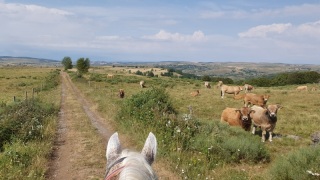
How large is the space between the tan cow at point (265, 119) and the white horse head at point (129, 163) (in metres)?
13.1

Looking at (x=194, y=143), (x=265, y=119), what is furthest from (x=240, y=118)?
(x=194, y=143)

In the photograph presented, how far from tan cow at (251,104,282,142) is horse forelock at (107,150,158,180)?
13356 millimetres

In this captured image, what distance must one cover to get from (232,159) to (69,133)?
23.8 feet

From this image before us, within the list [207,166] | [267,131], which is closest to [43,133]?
[207,166]

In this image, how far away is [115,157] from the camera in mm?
2707

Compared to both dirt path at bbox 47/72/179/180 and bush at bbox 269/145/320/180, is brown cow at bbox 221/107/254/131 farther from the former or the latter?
bush at bbox 269/145/320/180

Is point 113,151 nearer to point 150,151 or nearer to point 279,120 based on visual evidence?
point 150,151

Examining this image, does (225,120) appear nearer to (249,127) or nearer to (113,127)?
(249,127)

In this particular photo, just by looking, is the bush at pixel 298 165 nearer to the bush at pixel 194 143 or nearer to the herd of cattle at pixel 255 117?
the bush at pixel 194 143

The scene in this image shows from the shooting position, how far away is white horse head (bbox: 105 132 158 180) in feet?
7.06

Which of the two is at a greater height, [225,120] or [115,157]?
[115,157]

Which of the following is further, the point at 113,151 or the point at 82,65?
the point at 82,65

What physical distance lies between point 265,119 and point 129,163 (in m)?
13.9

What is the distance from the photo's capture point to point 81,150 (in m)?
11.6
